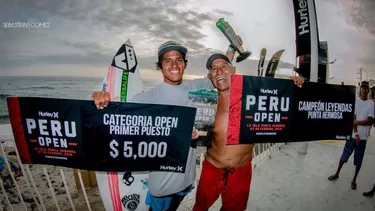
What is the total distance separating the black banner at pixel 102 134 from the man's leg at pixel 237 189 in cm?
42

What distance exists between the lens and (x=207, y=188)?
4.81ft

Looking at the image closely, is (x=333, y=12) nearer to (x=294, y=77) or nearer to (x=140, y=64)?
(x=294, y=77)

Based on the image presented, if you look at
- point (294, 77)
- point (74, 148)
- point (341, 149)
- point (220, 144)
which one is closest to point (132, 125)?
point (74, 148)

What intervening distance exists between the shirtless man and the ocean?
738 millimetres

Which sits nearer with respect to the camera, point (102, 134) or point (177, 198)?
point (102, 134)

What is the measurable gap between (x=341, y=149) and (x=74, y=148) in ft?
6.07

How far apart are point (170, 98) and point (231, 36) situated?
568 millimetres

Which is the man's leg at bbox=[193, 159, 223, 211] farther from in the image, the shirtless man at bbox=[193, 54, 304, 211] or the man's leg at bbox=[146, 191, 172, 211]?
the man's leg at bbox=[146, 191, 172, 211]

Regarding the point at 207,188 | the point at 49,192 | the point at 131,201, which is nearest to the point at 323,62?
the point at 207,188

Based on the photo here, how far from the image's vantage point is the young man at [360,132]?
1610 mm

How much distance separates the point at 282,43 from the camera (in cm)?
145

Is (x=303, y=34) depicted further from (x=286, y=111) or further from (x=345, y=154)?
(x=345, y=154)

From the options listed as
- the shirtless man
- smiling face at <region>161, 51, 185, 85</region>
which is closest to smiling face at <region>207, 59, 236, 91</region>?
the shirtless man

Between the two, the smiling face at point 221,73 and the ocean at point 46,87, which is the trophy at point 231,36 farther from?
the ocean at point 46,87
